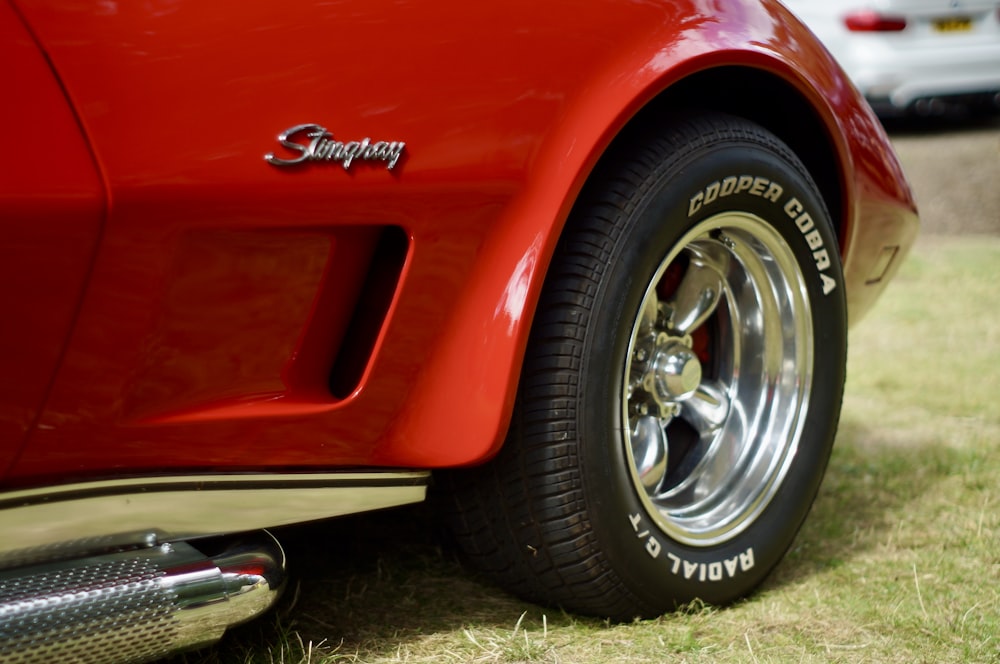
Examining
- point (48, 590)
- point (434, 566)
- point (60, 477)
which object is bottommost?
point (434, 566)

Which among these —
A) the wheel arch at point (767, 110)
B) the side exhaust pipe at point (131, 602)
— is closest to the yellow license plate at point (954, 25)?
the wheel arch at point (767, 110)

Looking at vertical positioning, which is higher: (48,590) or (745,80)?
(745,80)

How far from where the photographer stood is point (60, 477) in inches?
62.2

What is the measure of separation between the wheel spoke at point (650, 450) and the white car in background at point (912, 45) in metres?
6.96

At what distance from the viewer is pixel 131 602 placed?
64.0 inches

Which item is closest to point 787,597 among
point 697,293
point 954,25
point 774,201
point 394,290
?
point 697,293

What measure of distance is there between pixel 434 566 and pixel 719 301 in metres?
0.85

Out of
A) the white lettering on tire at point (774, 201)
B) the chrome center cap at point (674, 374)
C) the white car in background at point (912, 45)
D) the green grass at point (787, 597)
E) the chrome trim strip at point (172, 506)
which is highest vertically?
the white car in background at point (912, 45)

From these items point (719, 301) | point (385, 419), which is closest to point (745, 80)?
point (719, 301)

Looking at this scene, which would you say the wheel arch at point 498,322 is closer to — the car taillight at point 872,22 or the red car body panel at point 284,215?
the red car body panel at point 284,215

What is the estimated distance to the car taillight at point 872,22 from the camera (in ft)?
28.7

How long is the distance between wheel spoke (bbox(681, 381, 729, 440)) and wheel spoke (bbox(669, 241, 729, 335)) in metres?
0.16

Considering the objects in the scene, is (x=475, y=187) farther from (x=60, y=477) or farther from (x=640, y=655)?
(x=640, y=655)

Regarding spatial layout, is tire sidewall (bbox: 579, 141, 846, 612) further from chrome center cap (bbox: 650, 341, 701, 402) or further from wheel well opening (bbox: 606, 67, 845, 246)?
chrome center cap (bbox: 650, 341, 701, 402)
